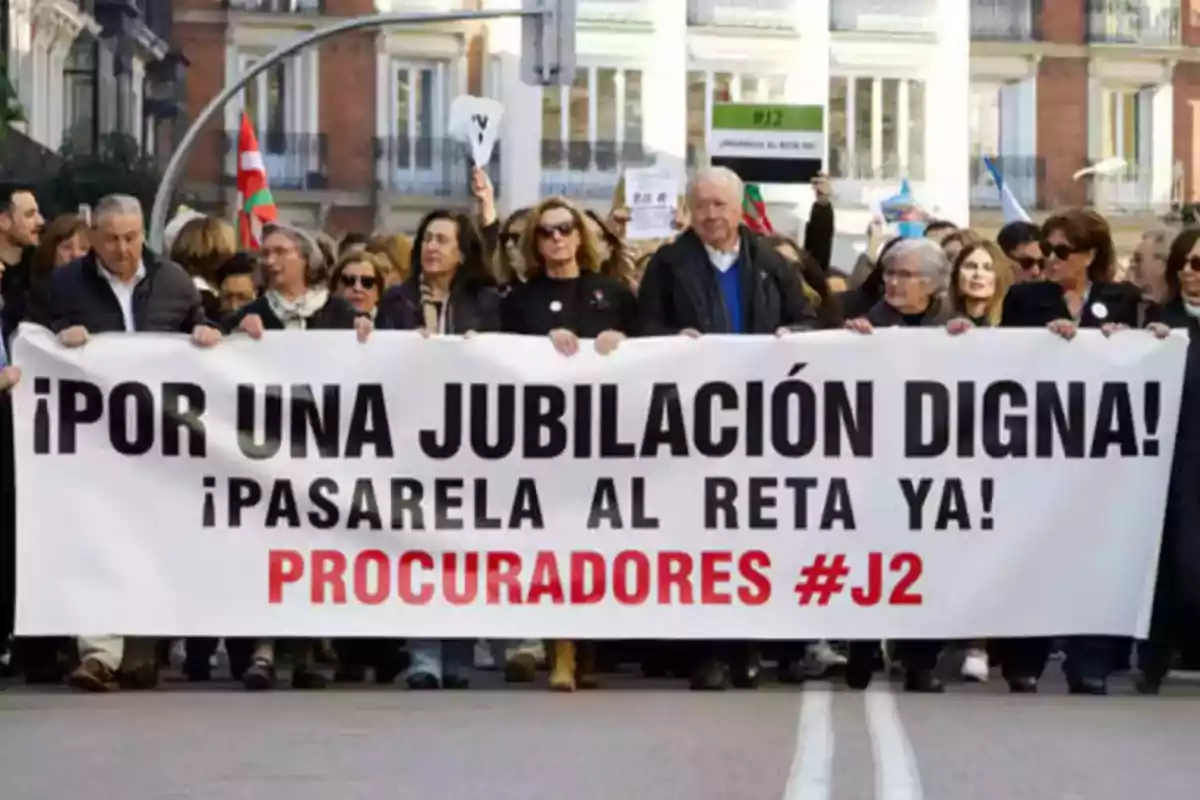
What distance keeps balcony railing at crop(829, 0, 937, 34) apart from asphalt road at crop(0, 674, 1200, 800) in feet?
153

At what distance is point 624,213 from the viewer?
62.4 ft

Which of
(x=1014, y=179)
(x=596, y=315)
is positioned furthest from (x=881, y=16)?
(x=596, y=315)

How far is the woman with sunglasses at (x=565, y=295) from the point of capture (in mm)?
13133

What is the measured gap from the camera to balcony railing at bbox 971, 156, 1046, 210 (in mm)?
60062

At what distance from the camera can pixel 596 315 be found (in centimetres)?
1319

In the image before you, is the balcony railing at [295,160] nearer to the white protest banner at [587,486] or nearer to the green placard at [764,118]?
the green placard at [764,118]

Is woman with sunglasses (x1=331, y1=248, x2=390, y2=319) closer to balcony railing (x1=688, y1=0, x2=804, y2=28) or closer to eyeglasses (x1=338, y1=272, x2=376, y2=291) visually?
eyeglasses (x1=338, y1=272, x2=376, y2=291)

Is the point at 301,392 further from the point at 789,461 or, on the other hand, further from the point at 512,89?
the point at 512,89

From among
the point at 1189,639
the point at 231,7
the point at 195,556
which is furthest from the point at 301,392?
the point at 231,7

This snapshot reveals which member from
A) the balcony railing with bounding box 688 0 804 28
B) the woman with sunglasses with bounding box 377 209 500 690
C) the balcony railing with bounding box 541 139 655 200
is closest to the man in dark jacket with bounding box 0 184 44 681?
the woman with sunglasses with bounding box 377 209 500 690

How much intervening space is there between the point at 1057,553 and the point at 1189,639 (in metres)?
0.63

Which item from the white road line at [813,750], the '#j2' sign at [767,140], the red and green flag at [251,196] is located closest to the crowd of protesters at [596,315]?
the white road line at [813,750]

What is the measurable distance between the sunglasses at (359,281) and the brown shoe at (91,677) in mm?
2043

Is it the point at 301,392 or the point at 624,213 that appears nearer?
the point at 301,392
